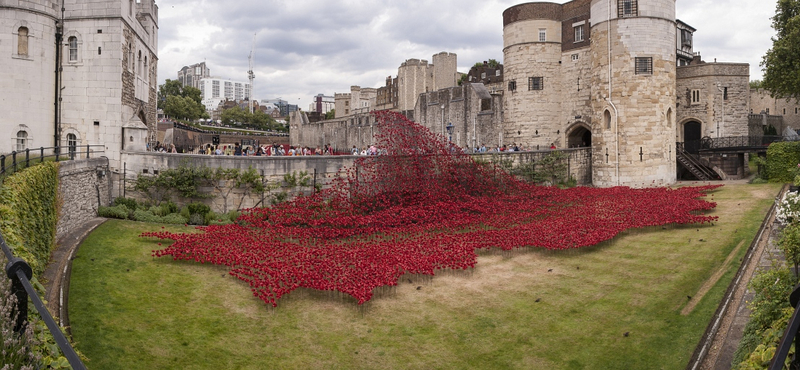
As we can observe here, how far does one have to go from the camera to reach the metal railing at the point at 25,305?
10.4 feet

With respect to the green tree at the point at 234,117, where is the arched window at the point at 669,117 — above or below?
below

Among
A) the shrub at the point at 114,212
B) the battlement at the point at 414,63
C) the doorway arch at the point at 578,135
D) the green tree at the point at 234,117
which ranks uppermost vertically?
the battlement at the point at 414,63

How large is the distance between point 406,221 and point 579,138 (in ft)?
68.7

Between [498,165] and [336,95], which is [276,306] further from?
Answer: [336,95]

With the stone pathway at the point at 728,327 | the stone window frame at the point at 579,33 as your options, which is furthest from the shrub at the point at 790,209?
the stone window frame at the point at 579,33

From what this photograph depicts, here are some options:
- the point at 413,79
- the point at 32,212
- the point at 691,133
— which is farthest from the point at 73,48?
the point at 413,79

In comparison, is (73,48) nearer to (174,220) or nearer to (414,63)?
(174,220)

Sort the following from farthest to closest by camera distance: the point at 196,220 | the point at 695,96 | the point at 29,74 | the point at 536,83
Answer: the point at 695,96
the point at 536,83
the point at 29,74
the point at 196,220

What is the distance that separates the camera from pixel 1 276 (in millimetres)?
5754

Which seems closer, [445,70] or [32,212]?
[32,212]

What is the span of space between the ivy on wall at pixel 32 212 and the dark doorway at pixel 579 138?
2797cm

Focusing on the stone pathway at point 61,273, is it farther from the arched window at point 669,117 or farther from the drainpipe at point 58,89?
the arched window at point 669,117

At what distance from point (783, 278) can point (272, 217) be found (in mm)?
14586

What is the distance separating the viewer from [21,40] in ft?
71.5
